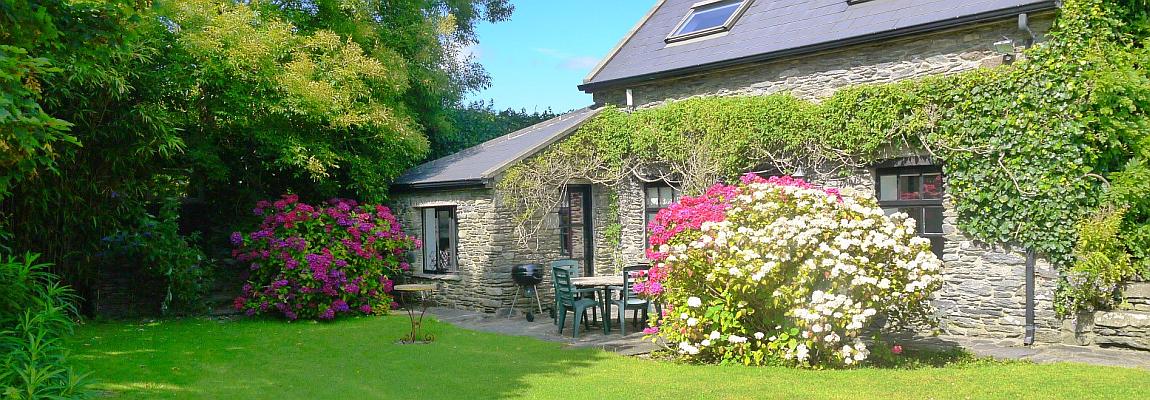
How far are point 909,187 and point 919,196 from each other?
0.18 metres

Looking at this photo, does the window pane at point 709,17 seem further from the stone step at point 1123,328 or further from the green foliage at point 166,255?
the green foliage at point 166,255

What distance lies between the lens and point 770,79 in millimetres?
12125

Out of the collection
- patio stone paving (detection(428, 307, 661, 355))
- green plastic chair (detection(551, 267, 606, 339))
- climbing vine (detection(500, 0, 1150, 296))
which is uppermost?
climbing vine (detection(500, 0, 1150, 296))

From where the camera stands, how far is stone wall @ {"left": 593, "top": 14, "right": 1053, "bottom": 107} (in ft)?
32.5

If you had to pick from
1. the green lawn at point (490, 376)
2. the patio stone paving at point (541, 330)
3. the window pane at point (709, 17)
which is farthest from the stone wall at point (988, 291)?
the window pane at point (709, 17)

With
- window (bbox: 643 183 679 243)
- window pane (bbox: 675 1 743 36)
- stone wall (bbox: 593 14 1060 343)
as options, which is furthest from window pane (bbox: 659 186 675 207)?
window pane (bbox: 675 1 743 36)

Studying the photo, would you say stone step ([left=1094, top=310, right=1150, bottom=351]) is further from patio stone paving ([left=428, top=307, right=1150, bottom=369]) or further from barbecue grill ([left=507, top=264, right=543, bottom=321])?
barbecue grill ([left=507, top=264, right=543, bottom=321])

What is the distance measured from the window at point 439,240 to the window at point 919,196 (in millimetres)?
7060

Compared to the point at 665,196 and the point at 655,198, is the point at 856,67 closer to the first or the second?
the point at 665,196

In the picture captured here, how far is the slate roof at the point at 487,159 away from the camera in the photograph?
1311 centimetres

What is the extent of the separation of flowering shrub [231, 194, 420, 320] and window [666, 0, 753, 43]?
6012 millimetres

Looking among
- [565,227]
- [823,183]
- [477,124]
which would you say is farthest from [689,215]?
[477,124]

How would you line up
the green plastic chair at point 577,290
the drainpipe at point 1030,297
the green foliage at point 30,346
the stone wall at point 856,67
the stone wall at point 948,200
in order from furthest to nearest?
the green plastic chair at point 577,290 < the stone wall at point 856,67 < the stone wall at point 948,200 < the drainpipe at point 1030,297 < the green foliage at point 30,346

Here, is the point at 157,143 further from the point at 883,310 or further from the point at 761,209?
the point at 883,310
